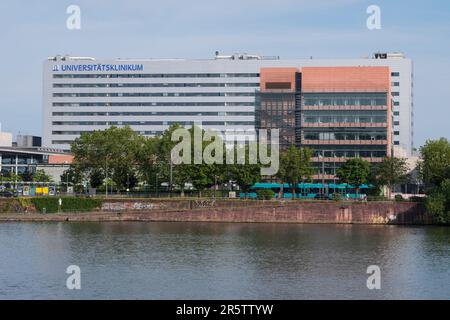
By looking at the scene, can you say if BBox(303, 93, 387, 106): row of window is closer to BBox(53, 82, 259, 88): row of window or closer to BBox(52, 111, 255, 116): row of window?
BBox(53, 82, 259, 88): row of window

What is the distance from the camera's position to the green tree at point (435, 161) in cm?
12112

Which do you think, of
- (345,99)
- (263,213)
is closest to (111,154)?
(263,213)

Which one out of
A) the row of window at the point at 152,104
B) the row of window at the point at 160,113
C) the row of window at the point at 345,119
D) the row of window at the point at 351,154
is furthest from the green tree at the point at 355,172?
the row of window at the point at 152,104

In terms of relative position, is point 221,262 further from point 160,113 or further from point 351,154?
point 160,113

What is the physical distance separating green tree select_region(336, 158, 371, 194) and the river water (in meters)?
31.6

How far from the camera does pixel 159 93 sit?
17912cm

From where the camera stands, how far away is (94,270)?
5831 cm

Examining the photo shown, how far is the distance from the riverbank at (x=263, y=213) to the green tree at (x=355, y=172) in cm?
1875

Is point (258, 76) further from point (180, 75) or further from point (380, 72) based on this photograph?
point (380, 72)

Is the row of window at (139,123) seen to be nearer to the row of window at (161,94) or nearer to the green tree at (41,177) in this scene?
the row of window at (161,94)

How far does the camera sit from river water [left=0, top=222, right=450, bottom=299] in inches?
1972

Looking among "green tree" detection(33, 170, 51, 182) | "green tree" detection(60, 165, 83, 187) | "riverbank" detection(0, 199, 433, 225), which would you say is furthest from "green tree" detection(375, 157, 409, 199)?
"green tree" detection(33, 170, 51, 182)

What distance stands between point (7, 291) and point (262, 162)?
80.5 m
